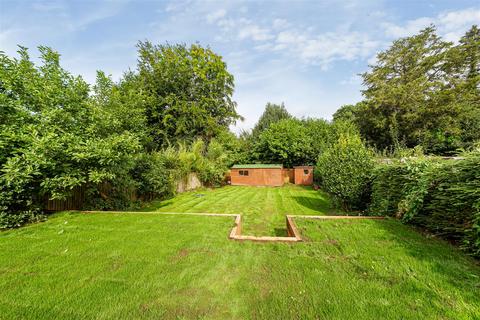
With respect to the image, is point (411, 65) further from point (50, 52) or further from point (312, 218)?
point (50, 52)

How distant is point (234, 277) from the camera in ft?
8.05

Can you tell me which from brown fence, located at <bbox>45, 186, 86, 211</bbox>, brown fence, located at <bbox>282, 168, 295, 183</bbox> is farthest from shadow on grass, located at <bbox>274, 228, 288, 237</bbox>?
brown fence, located at <bbox>282, 168, 295, 183</bbox>

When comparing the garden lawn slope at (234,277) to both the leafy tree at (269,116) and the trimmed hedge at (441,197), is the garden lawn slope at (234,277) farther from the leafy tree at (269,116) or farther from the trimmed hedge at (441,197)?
the leafy tree at (269,116)

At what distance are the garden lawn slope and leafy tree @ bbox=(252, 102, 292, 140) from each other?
71.6ft

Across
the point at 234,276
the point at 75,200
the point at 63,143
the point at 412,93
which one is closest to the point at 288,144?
the point at 412,93

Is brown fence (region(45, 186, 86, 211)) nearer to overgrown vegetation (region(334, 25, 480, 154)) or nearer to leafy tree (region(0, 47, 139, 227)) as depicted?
leafy tree (region(0, 47, 139, 227))

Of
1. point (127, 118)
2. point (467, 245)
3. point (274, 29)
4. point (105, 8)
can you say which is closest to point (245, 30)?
point (274, 29)

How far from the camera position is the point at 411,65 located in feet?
58.9

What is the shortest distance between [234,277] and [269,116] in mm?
24382

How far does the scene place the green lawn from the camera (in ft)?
6.06

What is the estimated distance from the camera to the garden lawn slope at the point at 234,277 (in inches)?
72.6

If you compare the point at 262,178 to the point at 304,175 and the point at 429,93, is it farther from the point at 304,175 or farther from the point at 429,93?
the point at 429,93

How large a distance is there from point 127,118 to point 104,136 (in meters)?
1.36

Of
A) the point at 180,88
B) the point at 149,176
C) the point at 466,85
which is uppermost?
the point at 180,88
